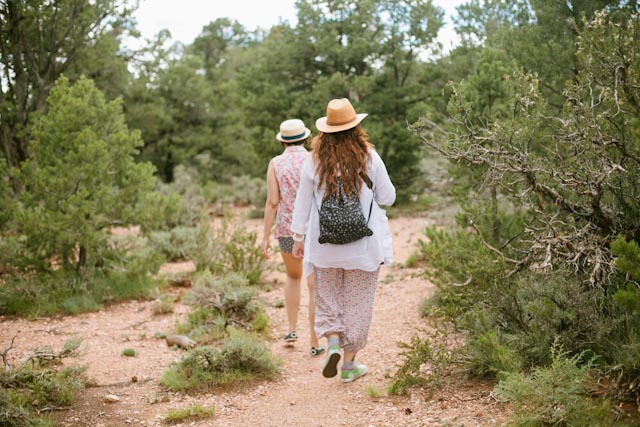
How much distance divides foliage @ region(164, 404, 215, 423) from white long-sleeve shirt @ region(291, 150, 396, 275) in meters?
1.27

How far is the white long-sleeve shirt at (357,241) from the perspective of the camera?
4.77 m

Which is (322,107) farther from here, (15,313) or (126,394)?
(126,394)

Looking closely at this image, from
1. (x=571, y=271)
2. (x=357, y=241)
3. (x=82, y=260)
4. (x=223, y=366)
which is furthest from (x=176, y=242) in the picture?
(x=571, y=271)

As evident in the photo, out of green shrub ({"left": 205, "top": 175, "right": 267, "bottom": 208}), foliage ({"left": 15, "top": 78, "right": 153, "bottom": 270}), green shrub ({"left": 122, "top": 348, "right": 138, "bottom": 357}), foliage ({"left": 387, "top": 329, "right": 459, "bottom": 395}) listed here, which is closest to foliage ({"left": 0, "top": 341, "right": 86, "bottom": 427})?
green shrub ({"left": 122, "top": 348, "right": 138, "bottom": 357})

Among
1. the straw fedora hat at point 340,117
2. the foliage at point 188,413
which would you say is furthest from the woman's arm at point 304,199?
the foliage at point 188,413

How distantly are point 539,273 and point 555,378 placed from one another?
1.31 meters

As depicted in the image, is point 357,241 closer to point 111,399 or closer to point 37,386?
point 111,399

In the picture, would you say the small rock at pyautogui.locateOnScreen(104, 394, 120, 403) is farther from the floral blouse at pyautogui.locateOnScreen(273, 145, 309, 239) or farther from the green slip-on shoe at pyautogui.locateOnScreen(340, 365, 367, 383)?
the floral blouse at pyautogui.locateOnScreen(273, 145, 309, 239)

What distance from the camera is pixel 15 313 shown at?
24.0 feet

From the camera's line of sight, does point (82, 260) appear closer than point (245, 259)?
Yes

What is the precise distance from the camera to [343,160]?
4.75 meters

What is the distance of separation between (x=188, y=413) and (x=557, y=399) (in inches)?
98.1

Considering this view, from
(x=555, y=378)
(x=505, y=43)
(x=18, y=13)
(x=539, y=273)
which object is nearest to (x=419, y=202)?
(x=505, y=43)

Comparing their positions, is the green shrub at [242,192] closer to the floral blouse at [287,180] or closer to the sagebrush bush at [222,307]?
the sagebrush bush at [222,307]
